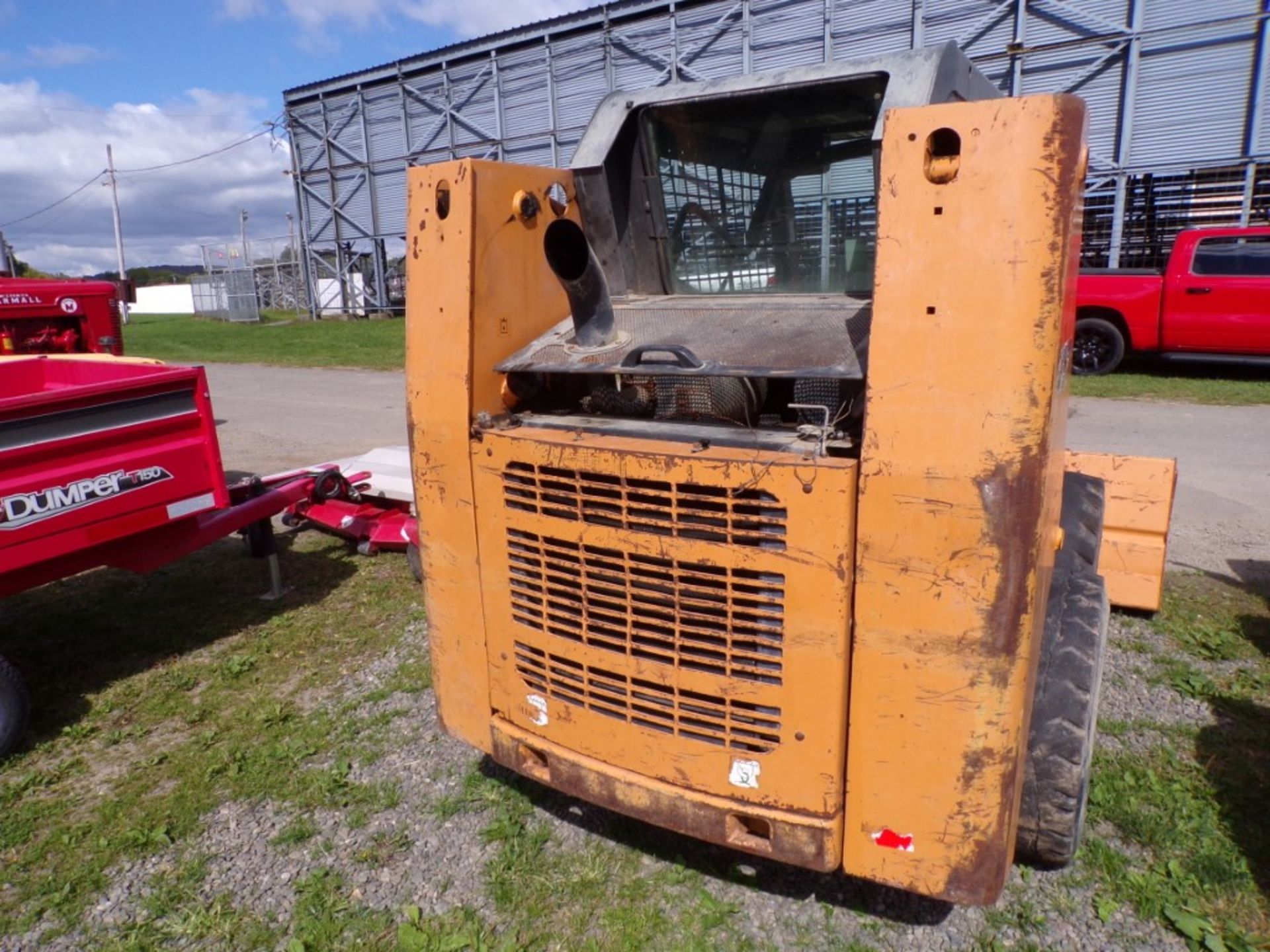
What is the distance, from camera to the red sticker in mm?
2303

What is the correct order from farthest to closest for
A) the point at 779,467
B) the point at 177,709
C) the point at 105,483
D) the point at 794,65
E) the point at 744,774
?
1. the point at 794,65
2. the point at 177,709
3. the point at 105,483
4. the point at 744,774
5. the point at 779,467

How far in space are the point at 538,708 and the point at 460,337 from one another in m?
1.20

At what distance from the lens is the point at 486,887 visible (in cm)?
295

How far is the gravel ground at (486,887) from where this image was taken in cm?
268

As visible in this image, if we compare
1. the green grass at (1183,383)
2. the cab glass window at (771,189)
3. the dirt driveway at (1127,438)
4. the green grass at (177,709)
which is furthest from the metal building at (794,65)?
the green grass at (177,709)

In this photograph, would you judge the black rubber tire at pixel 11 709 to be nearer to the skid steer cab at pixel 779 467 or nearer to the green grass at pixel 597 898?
the skid steer cab at pixel 779 467

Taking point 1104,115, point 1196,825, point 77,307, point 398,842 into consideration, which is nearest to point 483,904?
point 398,842

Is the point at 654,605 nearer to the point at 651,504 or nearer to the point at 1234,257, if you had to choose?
the point at 651,504

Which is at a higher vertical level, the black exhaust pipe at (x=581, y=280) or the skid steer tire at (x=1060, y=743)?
the black exhaust pipe at (x=581, y=280)

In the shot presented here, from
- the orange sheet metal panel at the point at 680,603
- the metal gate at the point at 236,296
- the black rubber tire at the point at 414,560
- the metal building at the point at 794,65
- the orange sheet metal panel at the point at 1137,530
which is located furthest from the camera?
the metal gate at the point at 236,296

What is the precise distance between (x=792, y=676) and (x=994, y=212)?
1.22 metres

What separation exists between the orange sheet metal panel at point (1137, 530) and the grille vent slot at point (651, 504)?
10.2 feet

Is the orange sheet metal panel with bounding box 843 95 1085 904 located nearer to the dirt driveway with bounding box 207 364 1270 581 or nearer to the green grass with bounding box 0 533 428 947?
the green grass with bounding box 0 533 428 947

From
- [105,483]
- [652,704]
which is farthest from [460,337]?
[105,483]
